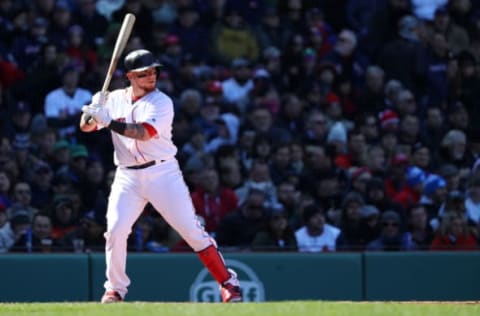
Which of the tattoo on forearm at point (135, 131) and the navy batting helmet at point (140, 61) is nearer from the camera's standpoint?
the tattoo on forearm at point (135, 131)

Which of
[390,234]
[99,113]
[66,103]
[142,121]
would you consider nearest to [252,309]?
→ [142,121]

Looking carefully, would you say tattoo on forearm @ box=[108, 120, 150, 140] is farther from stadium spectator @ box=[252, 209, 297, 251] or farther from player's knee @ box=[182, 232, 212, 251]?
stadium spectator @ box=[252, 209, 297, 251]

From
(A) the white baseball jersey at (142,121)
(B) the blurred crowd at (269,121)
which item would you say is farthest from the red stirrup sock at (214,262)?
(B) the blurred crowd at (269,121)

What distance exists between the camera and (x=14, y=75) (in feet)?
45.7

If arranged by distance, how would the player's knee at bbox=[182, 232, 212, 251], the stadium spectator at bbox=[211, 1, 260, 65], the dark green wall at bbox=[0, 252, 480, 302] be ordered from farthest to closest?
the stadium spectator at bbox=[211, 1, 260, 65] < the dark green wall at bbox=[0, 252, 480, 302] < the player's knee at bbox=[182, 232, 212, 251]

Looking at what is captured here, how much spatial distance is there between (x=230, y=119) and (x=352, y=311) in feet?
19.9

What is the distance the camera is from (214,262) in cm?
922

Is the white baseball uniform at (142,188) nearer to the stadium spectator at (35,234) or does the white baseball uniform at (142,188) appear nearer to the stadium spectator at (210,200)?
the stadium spectator at (35,234)

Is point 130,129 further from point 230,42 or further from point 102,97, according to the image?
point 230,42

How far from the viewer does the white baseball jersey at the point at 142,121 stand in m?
8.97

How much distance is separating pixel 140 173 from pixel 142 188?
99 millimetres

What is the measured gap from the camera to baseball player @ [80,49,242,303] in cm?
898

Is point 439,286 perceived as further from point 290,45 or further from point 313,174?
point 290,45

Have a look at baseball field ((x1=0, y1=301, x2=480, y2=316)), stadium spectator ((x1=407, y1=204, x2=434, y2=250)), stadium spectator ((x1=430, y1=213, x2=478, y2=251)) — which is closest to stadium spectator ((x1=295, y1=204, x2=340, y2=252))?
stadium spectator ((x1=407, y1=204, x2=434, y2=250))
